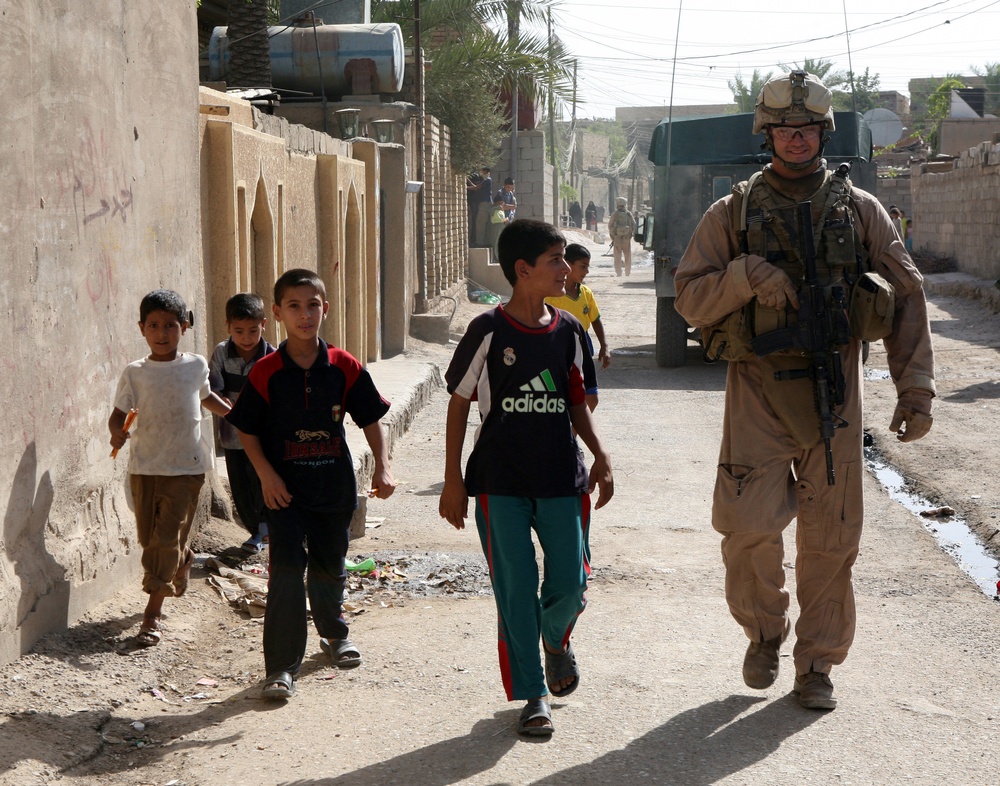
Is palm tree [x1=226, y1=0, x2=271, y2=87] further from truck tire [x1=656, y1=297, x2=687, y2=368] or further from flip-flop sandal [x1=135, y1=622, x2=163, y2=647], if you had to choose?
flip-flop sandal [x1=135, y1=622, x2=163, y2=647]

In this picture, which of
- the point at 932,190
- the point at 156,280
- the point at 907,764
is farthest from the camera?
the point at 932,190

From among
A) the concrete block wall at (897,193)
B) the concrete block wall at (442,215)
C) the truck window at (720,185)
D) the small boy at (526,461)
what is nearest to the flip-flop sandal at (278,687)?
the small boy at (526,461)

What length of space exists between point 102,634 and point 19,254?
1.36 metres

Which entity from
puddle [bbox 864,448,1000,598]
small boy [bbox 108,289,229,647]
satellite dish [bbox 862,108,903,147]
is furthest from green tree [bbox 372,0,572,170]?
satellite dish [bbox 862,108,903,147]

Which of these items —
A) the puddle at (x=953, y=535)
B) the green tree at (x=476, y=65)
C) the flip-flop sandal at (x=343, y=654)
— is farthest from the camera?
the green tree at (x=476, y=65)

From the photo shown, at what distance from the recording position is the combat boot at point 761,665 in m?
3.88

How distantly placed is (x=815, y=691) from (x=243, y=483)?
9.13 feet

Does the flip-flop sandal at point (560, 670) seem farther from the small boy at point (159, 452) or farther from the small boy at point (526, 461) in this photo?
the small boy at point (159, 452)

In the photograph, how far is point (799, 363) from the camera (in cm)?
385

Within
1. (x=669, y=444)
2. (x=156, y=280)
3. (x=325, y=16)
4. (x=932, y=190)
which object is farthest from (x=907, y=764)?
(x=932, y=190)

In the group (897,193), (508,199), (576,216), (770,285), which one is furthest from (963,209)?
(576,216)

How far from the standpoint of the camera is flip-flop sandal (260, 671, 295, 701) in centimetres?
396

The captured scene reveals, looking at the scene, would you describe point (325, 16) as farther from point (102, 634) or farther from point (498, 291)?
point (102, 634)

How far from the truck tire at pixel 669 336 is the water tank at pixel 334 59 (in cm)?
417
